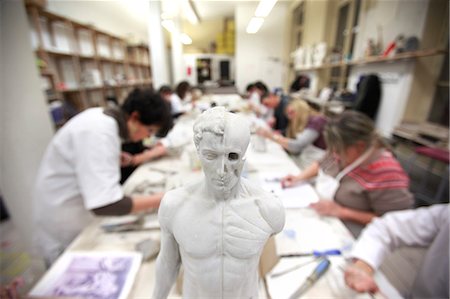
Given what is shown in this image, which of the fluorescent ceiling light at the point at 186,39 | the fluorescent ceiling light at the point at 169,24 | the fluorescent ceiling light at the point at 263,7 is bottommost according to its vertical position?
the fluorescent ceiling light at the point at 186,39

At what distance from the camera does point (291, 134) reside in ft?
6.84

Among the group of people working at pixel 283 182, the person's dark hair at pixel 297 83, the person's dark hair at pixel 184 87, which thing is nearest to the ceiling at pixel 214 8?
the group of people working at pixel 283 182

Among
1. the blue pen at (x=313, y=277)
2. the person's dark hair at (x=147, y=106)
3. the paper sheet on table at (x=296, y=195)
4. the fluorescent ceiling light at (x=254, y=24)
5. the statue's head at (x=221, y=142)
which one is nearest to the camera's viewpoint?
the statue's head at (x=221, y=142)

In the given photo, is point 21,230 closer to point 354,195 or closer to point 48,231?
point 48,231

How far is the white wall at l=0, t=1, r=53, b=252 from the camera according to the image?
4.35 feet

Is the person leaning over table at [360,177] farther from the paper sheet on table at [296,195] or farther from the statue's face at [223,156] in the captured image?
the statue's face at [223,156]

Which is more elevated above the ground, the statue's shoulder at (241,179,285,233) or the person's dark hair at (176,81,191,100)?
the person's dark hair at (176,81,191,100)

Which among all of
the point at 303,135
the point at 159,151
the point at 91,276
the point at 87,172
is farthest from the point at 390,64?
the point at 91,276

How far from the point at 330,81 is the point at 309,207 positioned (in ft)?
14.9

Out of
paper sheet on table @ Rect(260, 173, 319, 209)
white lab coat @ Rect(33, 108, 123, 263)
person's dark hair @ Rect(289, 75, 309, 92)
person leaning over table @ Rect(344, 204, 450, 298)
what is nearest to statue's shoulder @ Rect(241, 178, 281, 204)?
paper sheet on table @ Rect(260, 173, 319, 209)

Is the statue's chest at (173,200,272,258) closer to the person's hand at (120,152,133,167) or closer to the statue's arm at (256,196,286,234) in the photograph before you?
the statue's arm at (256,196,286,234)

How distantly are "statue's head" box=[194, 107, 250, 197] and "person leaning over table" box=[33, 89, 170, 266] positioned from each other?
64 cm

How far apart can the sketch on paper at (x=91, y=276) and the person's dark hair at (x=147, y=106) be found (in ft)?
2.14

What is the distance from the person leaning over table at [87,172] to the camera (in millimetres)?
921
